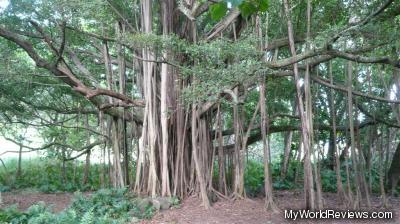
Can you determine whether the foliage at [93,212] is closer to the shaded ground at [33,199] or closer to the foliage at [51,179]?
the shaded ground at [33,199]

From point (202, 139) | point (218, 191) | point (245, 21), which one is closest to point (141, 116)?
point (202, 139)

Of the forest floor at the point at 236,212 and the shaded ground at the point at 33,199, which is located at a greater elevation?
the shaded ground at the point at 33,199

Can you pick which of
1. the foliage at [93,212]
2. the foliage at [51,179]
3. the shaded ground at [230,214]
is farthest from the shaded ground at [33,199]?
the shaded ground at [230,214]

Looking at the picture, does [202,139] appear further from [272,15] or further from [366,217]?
[366,217]

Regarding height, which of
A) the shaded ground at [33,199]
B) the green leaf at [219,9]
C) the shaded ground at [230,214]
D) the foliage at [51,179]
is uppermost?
the green leaf at [219,9]

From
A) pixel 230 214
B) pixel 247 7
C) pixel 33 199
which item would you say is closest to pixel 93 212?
pixel 230 214

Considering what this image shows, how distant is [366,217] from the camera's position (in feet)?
16.7

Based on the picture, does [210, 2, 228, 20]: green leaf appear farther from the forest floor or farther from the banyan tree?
the forest floor

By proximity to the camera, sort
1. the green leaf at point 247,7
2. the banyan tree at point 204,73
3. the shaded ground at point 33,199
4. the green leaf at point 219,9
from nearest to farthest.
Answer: the green leaf at point 219,9, the green leaf at point 247,7, the banyan tree at point 204,73, the shaded ground at point 33,199

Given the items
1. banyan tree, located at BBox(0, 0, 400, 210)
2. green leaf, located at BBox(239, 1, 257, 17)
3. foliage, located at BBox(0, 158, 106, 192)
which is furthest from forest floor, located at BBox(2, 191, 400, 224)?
green leaf, located at BBox(239, 1, 257, 17)

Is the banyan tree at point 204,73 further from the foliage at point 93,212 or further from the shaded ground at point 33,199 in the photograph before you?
the shaded ground at point 33,199

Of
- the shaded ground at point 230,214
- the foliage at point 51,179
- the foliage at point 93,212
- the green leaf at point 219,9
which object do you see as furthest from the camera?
the foliage at point 51,179

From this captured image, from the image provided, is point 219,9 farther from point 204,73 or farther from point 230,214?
point 230,214

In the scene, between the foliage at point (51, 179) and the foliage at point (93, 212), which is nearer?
the foliage at point (93, 212)
